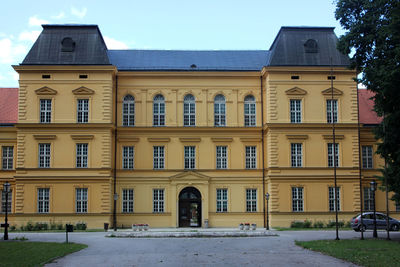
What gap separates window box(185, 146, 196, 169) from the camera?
44.0 meters

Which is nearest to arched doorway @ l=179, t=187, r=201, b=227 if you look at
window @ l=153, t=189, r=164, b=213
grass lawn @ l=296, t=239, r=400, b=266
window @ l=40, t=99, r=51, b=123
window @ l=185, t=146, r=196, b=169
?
window @ l=153, t=189, r=164, b=213

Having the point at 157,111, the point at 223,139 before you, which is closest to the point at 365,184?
the point at 223,139

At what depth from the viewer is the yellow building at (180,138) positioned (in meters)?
41.8

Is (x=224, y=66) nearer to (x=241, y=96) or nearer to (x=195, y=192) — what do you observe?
(x=241, y=96)

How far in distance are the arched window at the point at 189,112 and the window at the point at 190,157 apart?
2.15 metres

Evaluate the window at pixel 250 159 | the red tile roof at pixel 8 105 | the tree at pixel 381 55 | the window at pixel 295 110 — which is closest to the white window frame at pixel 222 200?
the window at pixel 250 159

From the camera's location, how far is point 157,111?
146 ft

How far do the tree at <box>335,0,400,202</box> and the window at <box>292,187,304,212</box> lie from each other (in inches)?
539

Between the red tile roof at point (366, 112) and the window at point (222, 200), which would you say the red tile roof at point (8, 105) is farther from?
the red tile roof at point (366, 112)

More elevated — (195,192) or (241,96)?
(241,96)

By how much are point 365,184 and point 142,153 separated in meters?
19.1

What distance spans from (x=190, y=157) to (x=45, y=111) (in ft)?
41.2

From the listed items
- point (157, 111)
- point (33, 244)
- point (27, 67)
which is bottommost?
point (33, 244)

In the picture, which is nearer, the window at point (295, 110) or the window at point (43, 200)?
the window at point (43, 200)
